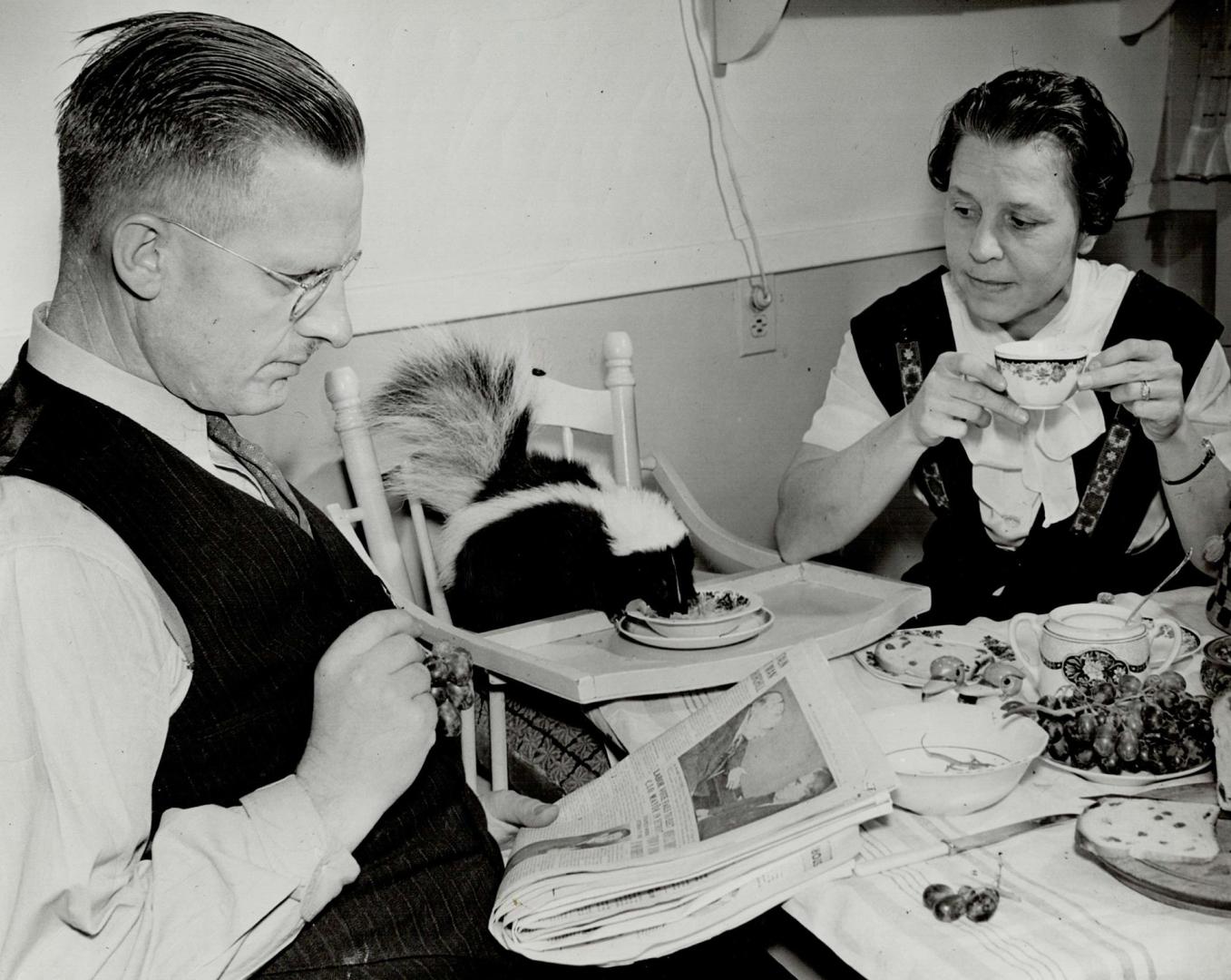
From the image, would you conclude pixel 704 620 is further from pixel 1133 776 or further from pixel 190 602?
pixel 190 602

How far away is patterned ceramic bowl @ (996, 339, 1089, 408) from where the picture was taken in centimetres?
144

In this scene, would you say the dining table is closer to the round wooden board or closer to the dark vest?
the round wooden board

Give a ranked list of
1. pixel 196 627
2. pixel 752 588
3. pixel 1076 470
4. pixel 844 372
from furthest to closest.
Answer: pixel 844 372 → pixel 1076 470 → pixel 752 588 → pixel 196 627

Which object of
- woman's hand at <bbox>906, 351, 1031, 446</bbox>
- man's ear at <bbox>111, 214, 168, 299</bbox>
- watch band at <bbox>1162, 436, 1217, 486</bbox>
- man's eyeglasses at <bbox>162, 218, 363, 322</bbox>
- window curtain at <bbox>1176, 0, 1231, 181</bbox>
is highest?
window curtain at <bbox>1176, 0, 1231, 181</bbox>

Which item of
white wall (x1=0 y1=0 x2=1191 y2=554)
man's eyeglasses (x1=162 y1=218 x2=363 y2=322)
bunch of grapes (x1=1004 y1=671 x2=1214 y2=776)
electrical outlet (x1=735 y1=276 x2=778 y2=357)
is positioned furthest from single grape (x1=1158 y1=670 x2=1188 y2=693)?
electrical outlet (x1=735 y1=276 x2=778 y2=357)

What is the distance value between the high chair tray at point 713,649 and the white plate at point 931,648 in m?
0.03

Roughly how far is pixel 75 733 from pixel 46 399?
269 mm

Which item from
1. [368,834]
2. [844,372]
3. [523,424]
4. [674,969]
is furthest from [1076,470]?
[368,834]

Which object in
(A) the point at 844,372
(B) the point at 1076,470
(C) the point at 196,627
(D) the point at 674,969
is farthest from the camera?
(A) the point at 844,372

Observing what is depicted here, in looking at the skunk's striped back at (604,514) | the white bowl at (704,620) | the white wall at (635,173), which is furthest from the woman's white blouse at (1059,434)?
the white wall at (635,173)

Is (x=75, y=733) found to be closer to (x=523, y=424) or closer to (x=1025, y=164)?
(x=523, y=424)

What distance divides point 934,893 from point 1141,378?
36.2 inches

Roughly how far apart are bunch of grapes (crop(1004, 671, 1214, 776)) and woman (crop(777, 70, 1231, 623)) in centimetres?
61

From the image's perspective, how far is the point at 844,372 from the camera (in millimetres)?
1952
